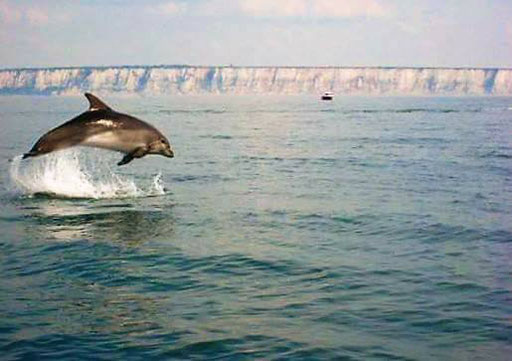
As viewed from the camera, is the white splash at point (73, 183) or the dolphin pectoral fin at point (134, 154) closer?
the dolphin pectoral fin at point (134, 154)

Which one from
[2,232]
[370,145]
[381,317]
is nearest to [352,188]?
[2,232]

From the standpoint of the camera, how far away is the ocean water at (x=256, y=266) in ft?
32.2

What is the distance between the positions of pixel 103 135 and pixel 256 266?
8451 mm

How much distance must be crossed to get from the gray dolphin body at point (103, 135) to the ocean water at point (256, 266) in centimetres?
193

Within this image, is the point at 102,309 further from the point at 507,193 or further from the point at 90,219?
the point at 507,193

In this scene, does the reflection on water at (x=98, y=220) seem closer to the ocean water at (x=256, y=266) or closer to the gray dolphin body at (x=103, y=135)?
the ocean water at (x=256, y=266)

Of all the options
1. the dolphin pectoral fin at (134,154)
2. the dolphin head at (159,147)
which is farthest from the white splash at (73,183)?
the dolphin pectoral fin at (134,154)

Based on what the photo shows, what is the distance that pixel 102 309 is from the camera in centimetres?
1125

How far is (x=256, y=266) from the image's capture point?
14.2m

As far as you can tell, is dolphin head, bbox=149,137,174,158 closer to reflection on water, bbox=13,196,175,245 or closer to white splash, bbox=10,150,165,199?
reflection on water, bbox=13,196,175,245

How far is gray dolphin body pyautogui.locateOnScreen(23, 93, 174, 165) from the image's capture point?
20.0m

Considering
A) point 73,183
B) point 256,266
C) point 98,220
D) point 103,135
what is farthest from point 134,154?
point 256,266

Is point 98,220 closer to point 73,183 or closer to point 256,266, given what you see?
point 256,266

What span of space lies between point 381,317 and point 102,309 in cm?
453
